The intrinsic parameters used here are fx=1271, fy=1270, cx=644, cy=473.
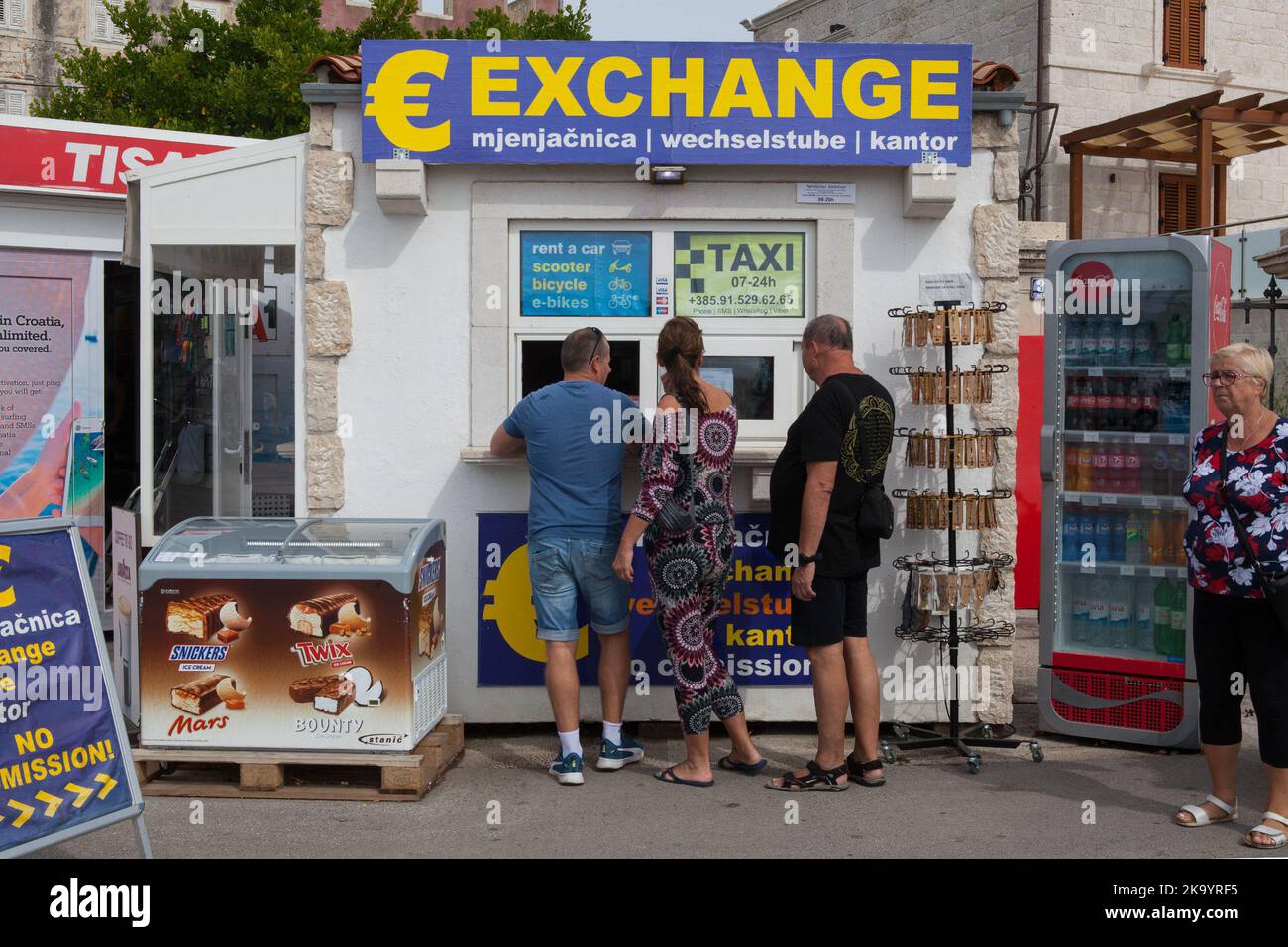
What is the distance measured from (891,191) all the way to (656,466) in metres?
2.07

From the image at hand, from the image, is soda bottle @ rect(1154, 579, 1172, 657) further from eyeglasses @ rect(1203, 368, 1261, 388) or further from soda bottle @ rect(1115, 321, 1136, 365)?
eyeglasses @ rect(1203, 368, 1261, 388)

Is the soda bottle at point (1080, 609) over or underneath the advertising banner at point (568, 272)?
underneath

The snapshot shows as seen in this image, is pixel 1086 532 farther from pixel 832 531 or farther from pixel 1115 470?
pixel 832 531

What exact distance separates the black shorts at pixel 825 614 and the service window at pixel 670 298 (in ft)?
4.12

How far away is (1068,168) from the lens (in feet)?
64.4

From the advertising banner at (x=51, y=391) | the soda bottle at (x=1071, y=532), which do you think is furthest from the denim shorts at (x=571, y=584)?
the advertising banner at (x=51, y=391)

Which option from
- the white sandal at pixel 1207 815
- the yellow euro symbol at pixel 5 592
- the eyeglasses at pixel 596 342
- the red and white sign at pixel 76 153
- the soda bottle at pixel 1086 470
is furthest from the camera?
the red and white sign at pixel 76 153

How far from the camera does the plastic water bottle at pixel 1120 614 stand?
6520mm

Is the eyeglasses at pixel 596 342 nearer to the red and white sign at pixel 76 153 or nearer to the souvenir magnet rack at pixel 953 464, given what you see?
the souvenir magnet rack at pixel 953 464

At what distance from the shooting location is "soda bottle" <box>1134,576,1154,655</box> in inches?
253

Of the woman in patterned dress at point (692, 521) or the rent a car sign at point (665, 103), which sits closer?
the woman in patterned dress at point (692, 521)

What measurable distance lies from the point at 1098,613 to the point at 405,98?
434 cm

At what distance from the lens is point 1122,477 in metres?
6.57

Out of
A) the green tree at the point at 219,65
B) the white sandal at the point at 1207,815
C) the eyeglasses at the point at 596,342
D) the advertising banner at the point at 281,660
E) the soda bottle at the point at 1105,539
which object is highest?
the green tree at the point at 219,65
